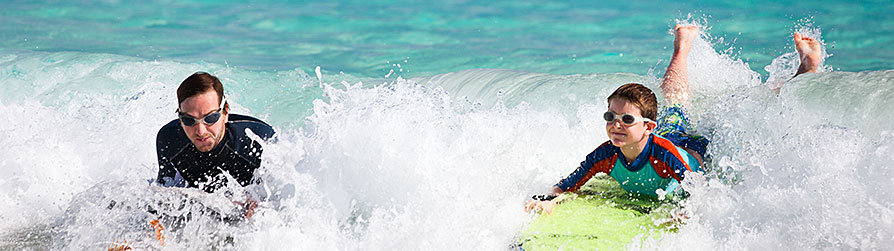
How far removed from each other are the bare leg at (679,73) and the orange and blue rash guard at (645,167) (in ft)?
4.27

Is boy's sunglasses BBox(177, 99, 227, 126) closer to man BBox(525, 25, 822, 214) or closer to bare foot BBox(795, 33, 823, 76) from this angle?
man BBox(525, 25, 822, 214)

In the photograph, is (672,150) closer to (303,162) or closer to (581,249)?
(581,249)

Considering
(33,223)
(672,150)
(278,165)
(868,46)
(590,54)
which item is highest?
(868,46)

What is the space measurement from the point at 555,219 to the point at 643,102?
606 mm

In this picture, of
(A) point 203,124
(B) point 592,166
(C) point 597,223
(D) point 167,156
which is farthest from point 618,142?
(D) point 167,156

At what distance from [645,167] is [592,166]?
0.25 m

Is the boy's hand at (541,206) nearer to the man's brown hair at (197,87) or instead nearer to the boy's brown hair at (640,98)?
the boy's brown hair at (640,98)

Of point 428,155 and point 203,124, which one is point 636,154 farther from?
point 203,124

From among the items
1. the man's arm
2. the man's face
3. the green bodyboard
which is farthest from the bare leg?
the man's arm

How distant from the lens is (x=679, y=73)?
4668 mm

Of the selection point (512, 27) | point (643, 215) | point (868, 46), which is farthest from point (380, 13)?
point (643, 215)

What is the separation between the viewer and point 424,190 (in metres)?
3.28

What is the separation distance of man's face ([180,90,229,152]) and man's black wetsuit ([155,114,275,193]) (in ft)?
0.18

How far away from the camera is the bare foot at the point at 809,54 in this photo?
4598mm
